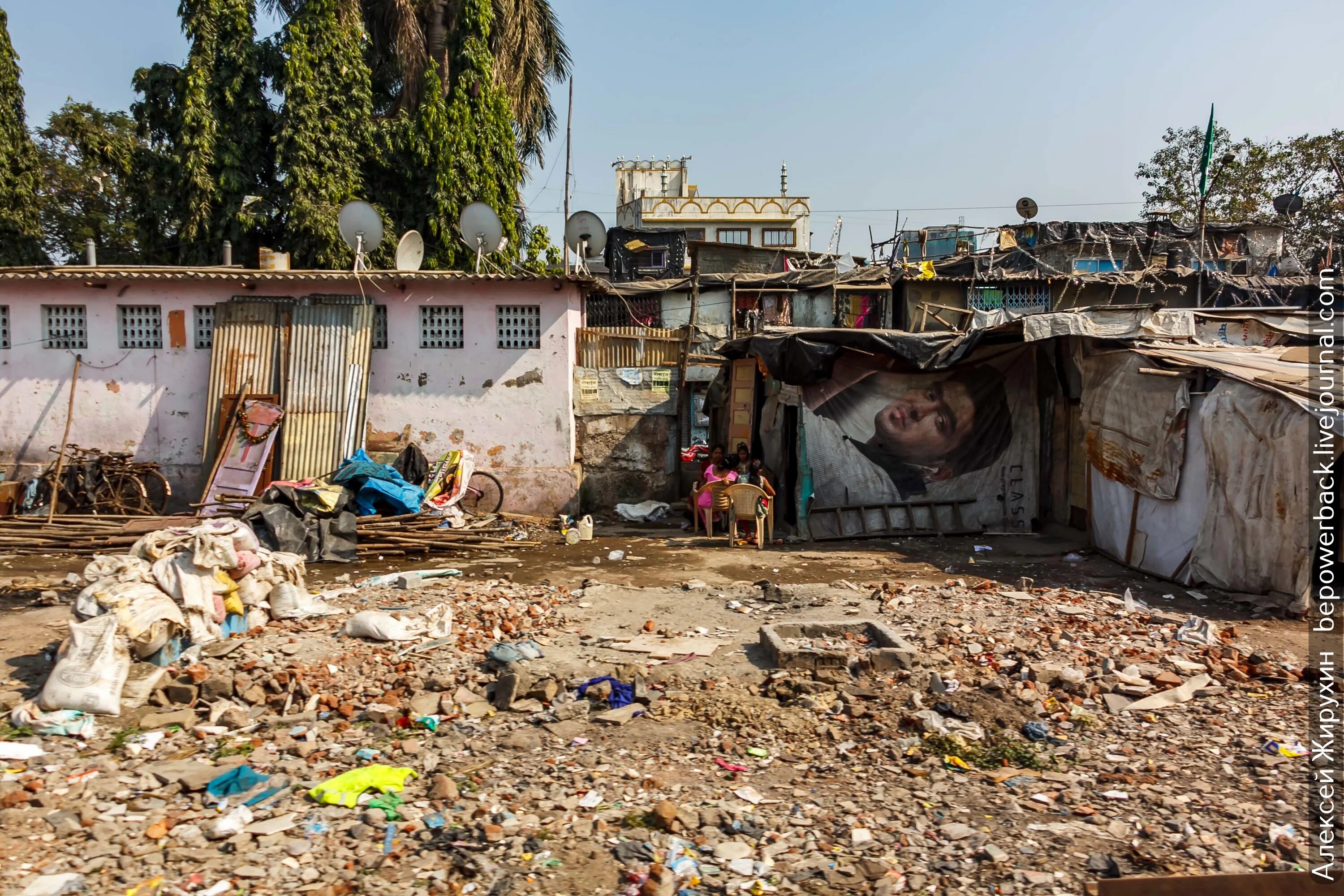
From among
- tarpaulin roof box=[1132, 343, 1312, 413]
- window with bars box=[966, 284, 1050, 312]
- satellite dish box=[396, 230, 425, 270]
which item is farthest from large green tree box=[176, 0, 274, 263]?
tarpaulin roof box=[1132, 343, 1312, 413]

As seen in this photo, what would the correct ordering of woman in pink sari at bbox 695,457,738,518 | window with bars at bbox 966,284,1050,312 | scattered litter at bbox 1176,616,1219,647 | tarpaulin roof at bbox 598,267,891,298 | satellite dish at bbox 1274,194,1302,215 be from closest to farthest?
scattered litter at bbox 1176,616,1219,647
woman in pink sari at bbox 695,457,738,518
tarpaulin roof at bbox 598,267,891,298
window with bars at bbox 966,284,1050,312
satellite dish at bbox 1274,194,1302,215

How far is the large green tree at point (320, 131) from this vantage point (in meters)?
17.2

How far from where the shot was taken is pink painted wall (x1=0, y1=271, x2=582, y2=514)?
1306cm

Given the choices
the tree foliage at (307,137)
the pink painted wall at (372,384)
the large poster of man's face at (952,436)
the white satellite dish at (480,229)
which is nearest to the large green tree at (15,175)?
the tree foliage at (307,137)

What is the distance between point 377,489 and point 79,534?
136 inches

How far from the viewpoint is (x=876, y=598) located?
8.06 metres

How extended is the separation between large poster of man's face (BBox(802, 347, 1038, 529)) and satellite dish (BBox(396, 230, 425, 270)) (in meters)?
6.42

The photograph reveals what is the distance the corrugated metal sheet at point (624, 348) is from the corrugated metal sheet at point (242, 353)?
14.2ft

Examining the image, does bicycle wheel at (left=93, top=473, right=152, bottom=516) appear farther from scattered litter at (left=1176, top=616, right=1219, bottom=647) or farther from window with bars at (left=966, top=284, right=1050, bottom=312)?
window with bars at (left=966, top=284, right=1050, bottom=312)

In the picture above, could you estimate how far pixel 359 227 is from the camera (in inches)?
532

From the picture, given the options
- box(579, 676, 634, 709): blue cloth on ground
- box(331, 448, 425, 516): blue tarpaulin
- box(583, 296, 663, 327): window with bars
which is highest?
box(583, 296, 663, 327): window with bars

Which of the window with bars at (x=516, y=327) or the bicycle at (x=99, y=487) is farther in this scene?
the window with bars at (x=516, y=327)

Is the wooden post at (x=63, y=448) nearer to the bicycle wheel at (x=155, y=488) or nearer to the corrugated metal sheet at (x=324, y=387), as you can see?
the bicycle wheel at (x=155, y=488)

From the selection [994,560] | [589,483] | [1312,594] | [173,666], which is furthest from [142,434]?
[1312,594]
